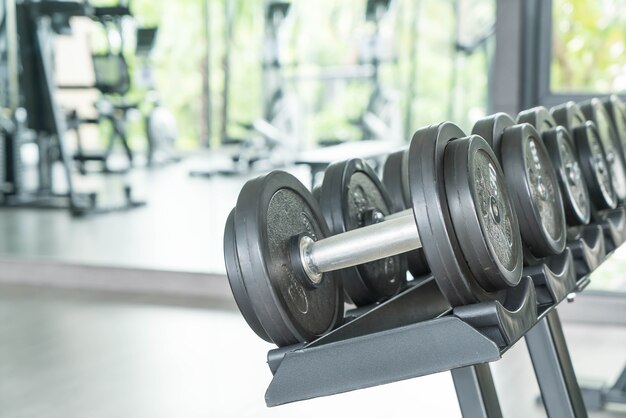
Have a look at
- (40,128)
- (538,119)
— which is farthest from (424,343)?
(40,128)

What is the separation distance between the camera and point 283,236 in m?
1.37

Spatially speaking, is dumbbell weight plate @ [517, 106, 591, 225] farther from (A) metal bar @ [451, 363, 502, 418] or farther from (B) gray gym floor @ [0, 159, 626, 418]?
(B) gray gym floor @ [0, 159, 626, 418]

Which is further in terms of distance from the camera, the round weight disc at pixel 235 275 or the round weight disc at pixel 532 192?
the round weight disc at pixel 532 192

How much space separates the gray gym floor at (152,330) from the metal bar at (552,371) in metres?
0.86

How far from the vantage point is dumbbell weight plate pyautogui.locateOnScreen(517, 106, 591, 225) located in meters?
1.70

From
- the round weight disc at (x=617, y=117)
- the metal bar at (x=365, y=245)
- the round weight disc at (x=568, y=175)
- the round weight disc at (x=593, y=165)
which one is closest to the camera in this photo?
the metal bar at (x=365, y=245)

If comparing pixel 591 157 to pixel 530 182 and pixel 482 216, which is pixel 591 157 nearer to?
pixel 530 182

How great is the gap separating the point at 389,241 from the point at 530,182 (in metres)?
0.32

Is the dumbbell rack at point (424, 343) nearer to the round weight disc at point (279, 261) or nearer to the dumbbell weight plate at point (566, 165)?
the round weight disc at point (279, 261)

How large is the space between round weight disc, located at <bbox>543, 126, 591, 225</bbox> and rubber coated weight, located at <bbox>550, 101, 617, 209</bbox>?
0.07 m

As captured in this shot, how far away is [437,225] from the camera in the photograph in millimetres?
1180

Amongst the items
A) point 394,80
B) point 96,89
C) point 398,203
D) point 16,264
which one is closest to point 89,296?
point 16,264

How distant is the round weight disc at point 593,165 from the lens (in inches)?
73.7

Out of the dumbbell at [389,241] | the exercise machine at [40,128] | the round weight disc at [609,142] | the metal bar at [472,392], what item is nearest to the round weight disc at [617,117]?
the round weight disc at [609,142]
